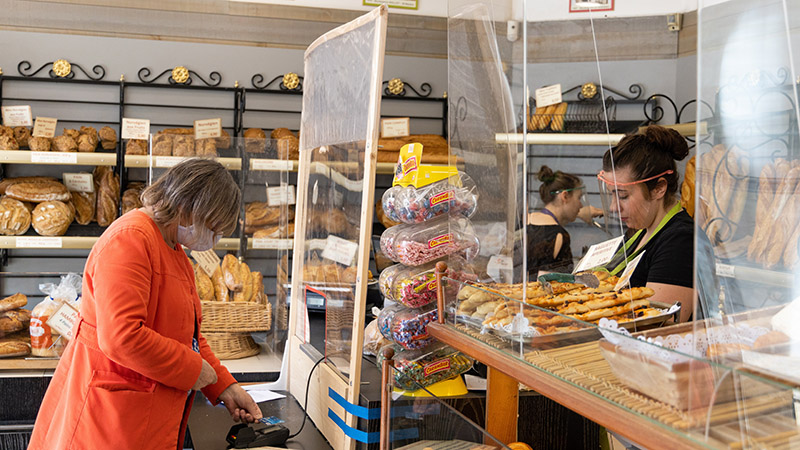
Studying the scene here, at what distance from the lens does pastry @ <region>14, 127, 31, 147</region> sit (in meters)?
3.46

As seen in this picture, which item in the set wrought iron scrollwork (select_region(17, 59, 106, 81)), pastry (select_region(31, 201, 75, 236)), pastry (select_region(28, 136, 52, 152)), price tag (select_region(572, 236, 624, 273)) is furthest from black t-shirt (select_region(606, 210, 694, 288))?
wrought iron scrollwork (select_region(17, 59, 106, 81))

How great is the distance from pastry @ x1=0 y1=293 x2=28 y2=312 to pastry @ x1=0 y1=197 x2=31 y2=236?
1.01 metres

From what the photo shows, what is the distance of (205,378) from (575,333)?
1.04 m

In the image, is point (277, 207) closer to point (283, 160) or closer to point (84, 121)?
point (283, 160)

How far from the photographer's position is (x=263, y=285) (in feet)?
9.12

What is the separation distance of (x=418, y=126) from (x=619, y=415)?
3.76 m

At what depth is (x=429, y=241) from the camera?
1662 mm

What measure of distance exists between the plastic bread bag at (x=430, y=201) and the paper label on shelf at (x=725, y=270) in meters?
0.81

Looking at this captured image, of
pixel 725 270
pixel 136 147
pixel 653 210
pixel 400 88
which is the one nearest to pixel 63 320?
pixel 136 147

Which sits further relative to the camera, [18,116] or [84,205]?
[84,205]

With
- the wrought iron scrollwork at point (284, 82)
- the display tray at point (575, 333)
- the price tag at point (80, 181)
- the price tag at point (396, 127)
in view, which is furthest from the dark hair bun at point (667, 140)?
the price tag at point (80, 181)

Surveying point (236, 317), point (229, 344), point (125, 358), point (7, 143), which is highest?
point (7, 143)

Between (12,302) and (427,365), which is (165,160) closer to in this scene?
(12,302)

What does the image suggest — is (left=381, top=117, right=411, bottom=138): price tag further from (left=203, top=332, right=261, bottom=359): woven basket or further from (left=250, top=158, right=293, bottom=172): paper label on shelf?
(left=203, top=332, right=261, bottom=359): woven basket
